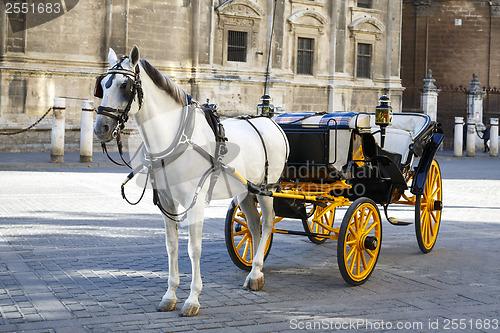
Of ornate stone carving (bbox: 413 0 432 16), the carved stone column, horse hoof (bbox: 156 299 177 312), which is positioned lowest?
horse hoof (bbox: 156 299 177 312)

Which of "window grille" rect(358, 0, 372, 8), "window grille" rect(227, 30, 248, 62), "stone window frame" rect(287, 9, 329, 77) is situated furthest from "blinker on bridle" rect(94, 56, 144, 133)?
"window grille" rect(358, 0, 372, 8)

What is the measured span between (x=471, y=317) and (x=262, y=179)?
2.30 metres

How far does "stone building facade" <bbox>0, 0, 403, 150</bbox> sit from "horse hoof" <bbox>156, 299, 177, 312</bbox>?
62.1 ft

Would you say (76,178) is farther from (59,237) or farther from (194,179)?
(194,179)

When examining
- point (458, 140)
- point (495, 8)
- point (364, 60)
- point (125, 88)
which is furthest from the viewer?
point (495, 8)

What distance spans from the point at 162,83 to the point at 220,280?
2133 mm

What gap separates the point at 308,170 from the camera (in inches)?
296

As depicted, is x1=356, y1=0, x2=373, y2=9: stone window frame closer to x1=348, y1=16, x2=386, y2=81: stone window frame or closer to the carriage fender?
x1=348, y1=16, x2=386, y2=81: stone window frame

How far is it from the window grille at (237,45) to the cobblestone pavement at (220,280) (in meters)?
18.5

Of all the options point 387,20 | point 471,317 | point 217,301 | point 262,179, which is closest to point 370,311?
point 471,317

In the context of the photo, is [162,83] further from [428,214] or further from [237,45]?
[237,45]

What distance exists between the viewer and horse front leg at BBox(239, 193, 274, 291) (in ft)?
21.3

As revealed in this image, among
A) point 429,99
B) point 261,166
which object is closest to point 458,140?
point 429,99

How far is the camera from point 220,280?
687 centimetres
